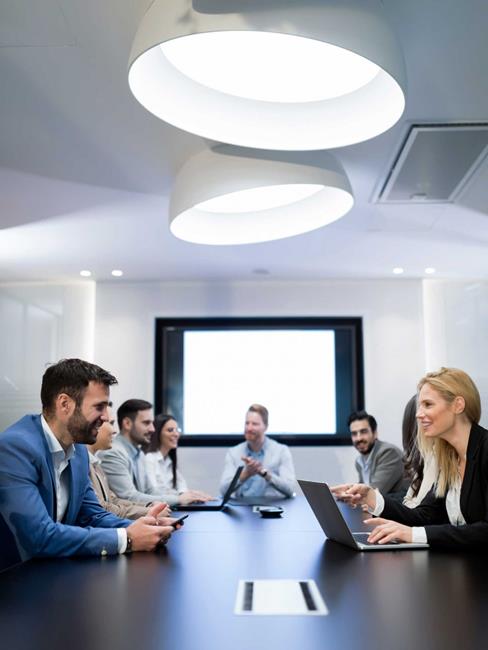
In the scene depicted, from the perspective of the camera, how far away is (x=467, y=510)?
2.53 metres

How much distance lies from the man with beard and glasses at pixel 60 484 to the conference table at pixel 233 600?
7 centimetres

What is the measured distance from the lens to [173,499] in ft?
13.7

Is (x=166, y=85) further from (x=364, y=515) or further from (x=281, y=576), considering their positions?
(x=364, y=515)

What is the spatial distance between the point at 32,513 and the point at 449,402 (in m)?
1.54

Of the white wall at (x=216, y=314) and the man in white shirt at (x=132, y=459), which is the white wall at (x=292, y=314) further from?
the man in white shirt at (x=132, y=459)

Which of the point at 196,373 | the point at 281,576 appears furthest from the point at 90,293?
the point at 281,576

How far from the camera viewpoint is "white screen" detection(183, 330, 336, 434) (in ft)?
24.6

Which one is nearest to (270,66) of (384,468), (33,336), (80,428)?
(80,428)

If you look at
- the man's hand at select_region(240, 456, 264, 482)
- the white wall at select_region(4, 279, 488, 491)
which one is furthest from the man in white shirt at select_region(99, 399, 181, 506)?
the white wall at select_region(4, 279, 488, 491)

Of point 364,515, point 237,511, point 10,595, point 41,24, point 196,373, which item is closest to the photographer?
point 10,595

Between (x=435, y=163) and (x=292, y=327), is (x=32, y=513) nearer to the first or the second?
(x=435, y=163)

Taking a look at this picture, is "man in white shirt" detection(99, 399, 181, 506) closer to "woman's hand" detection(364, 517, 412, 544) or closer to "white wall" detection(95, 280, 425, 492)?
"woman's hand" detection(364, 517, 412, 544)

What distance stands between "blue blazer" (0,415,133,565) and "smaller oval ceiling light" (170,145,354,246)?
175 cm

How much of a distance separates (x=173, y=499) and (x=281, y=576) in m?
2.31
